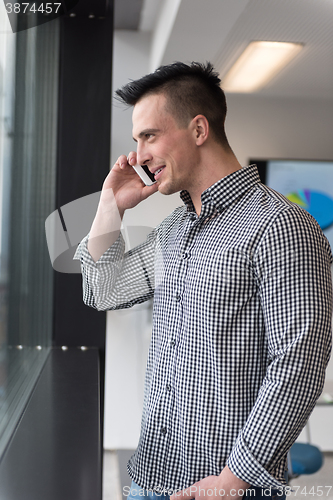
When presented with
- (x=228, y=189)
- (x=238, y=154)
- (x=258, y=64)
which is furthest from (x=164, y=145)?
(x=238, y=154)

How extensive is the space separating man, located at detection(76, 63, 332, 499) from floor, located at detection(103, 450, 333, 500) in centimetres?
155

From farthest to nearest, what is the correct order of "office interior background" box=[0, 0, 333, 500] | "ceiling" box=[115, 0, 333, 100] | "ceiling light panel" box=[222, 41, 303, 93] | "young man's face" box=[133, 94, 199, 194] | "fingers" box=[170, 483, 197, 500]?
"ceiling light panel" box=[222, 41, 303, 93]
"ceiling" box=[115, 0, 333, 100]
"young man's face" box=[133, 94, 199, 194]
"fingers" box=[170, 483, 197, 500]
"office interior background" box=[0, 0, 333, 500]

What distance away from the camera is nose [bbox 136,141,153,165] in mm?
922

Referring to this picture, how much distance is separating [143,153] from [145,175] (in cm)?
6

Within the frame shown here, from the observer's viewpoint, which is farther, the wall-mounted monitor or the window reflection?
the wall-mounted monitor

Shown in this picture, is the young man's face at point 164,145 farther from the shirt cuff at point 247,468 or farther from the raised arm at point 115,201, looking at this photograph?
the shirt cuff at point 247,468

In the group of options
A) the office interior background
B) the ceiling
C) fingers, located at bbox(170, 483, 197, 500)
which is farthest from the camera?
the ceiling

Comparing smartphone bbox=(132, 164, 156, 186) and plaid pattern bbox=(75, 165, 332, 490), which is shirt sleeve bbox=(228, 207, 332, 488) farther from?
smartphone bbox=(132, 164, 156, 186)

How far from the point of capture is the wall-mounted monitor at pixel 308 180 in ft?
8.86

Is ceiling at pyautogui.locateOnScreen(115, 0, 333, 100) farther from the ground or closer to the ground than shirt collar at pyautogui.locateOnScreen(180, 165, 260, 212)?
farther from the ground

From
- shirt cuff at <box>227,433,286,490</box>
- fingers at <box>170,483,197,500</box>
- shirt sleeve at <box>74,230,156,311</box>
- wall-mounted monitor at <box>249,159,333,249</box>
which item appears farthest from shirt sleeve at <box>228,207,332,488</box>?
wall-mounted monitor at <box>249,159,333,249</box>

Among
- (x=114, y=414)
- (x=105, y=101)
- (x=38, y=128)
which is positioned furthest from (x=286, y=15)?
(x=114, y=414)

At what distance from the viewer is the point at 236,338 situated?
2.57 feet

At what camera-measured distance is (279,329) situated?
733 mm
